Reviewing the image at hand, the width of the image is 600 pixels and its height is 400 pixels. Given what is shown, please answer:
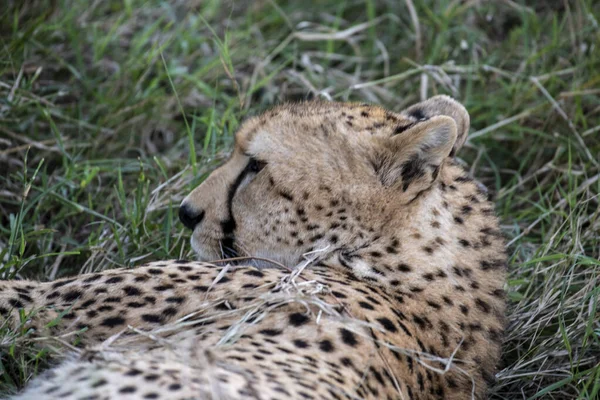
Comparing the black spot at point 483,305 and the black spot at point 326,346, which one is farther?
the black spot at point 483,305

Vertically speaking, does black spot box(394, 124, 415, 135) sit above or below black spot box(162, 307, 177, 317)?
above

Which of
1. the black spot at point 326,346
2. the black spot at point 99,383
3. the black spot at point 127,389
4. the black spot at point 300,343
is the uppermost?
the black spot at point 127,389

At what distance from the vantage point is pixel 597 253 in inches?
108

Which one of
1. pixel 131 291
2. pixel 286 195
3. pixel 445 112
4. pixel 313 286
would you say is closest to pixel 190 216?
pixel 286 195

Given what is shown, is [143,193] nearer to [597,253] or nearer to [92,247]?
[92,247]

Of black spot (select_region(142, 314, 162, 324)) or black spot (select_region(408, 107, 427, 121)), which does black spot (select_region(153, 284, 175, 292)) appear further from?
black spot (select_region(408, 107, 427, 121))

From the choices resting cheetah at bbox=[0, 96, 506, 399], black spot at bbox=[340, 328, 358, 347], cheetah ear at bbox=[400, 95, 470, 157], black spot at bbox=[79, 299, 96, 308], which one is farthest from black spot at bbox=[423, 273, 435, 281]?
black spot at bbox=[79, 299, 96, 308]

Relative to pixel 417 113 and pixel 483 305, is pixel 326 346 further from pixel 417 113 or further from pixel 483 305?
pixel 417 113

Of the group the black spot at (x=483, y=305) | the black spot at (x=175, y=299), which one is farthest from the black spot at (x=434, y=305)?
the black spot at (x=175, y=299)

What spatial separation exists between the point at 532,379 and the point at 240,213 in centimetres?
87

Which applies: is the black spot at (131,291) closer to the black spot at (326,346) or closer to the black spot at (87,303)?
the black spot at (87,303)

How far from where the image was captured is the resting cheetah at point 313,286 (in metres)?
1.74

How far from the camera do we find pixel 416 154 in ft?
7.07

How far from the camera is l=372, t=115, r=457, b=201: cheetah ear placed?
6.98ft
